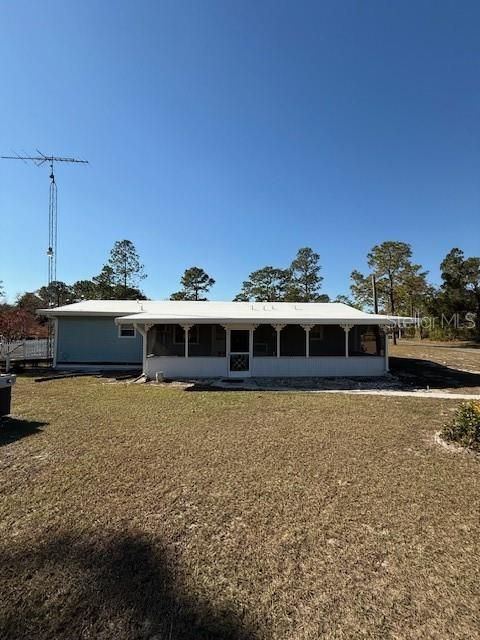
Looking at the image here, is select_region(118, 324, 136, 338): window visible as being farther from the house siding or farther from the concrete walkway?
the concrete walkway

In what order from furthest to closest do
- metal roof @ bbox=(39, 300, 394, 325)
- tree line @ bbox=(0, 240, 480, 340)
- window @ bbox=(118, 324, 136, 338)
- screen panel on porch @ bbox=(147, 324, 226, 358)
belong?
tree line @ bbox=(0, 240, 480, 340)
window @ bbox=(118, 324, 136, 338)
screen panel on porch @ bbox=(147, 324, 226, 358)
metal roof @ bbox=(39, 300, 394, 325)

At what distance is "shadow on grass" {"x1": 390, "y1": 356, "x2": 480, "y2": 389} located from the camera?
482 inches

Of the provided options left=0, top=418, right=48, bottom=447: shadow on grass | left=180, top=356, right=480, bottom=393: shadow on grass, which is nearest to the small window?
left=180, top=356, right=480, bottom=393: shadow on grass

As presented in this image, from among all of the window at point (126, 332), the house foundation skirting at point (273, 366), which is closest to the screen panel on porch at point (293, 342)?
the house foundation skirting at point (273, 366)

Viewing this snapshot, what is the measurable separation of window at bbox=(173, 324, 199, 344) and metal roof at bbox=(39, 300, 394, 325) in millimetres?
786

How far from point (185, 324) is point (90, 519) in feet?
31.8

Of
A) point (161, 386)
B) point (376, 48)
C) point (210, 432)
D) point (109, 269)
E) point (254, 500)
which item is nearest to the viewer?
point (254, 500)

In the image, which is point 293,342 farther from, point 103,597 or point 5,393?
point 103,597

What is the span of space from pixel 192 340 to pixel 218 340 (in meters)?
1.27

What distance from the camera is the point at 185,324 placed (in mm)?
12898

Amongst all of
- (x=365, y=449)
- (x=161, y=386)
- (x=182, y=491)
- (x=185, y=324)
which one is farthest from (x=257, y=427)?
(x=185, y=324)

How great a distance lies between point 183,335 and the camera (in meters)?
16.3

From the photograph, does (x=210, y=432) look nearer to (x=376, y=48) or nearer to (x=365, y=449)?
(x=365, y=449)

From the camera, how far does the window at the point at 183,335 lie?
→ 16.0 metres
